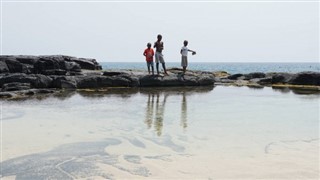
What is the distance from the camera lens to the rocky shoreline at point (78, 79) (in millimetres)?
19250

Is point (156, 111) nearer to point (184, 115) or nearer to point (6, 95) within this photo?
point (184, 115)

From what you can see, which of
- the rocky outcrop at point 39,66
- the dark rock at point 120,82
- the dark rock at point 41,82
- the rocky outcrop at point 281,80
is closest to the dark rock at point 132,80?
the dark rock at point 120,82

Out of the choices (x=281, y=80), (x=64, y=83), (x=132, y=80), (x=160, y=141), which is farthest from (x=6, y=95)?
(x=281, y=80)

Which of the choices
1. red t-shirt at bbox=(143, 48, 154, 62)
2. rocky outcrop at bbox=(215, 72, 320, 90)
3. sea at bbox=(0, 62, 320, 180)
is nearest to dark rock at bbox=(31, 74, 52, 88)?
red t-shirt at bbox=(143, 48, 154, 62)

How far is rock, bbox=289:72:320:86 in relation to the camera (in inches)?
864

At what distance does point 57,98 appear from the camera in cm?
1586

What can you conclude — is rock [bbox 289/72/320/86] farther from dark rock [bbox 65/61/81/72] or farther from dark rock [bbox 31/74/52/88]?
dark rock [bbox 31/74/52/88]

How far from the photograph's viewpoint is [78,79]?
68.2ft

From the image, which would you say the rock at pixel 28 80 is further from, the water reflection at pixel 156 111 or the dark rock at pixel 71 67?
the water reflection at pixel 156 111

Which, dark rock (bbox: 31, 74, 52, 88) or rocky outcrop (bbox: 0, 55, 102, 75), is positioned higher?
rocky outcrop (bbox: 0, 55, 102, 75)

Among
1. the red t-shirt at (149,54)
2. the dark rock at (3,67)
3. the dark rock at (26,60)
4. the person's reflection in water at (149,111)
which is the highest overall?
the red t-shirt at (149,54)

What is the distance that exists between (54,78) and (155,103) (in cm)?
851

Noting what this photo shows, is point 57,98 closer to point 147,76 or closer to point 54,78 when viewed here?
point 54,78

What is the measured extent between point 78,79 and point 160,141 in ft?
45.1
